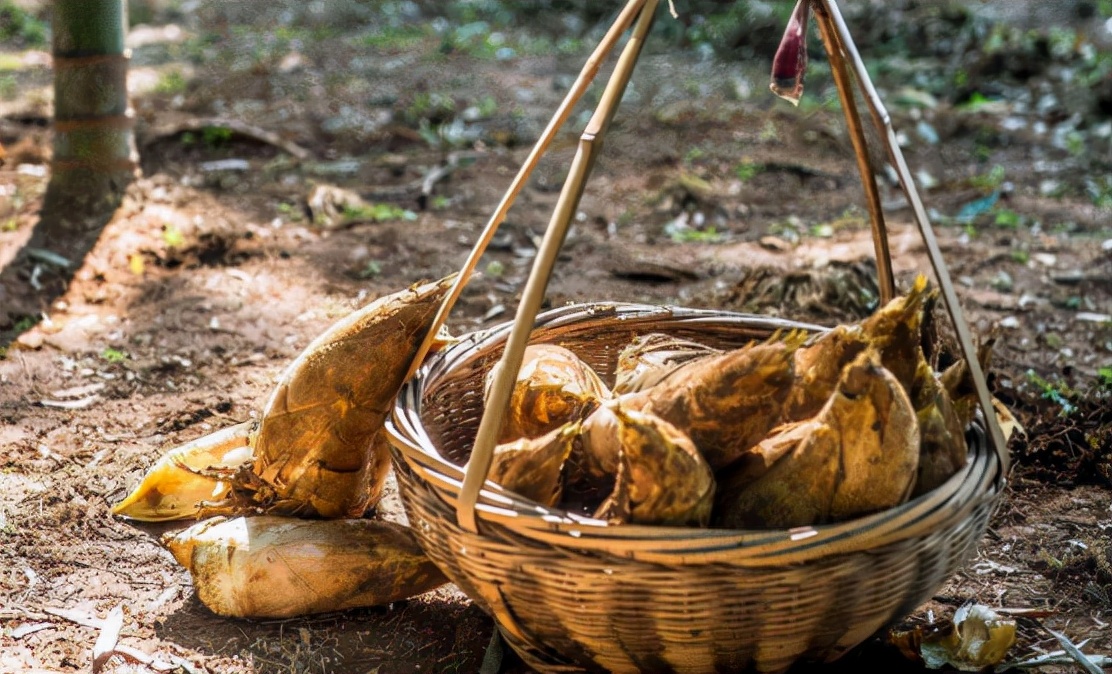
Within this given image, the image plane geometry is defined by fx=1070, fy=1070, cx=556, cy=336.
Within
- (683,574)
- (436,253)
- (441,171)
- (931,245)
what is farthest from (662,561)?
(441,171)

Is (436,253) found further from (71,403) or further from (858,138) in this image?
(858,138)

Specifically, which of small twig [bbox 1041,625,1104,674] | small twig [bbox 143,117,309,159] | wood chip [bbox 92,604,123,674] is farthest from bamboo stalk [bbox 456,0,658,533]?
small twig [bbox 143,117,309,159]

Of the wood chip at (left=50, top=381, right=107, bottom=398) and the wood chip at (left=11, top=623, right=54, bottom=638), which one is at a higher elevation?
the wood chip at (left=11, top=623, right=54, bottom=638)

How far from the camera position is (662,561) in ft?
5.75

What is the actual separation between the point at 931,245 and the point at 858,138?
0.48 m

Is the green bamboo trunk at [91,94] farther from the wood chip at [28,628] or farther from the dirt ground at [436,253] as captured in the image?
A: the wood chip at [28,628]

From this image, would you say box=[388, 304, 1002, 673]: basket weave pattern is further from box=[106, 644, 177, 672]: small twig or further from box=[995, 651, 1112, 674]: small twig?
box=[106, 644, 177, 672]: small twig

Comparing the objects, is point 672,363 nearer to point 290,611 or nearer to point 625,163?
point 290,611

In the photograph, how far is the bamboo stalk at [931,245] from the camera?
199 centimetres

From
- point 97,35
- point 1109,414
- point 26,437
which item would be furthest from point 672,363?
point 97,35

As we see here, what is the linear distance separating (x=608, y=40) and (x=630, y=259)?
293 centimetres

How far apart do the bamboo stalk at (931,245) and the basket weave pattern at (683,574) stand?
76mm

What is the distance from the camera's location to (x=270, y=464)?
8.24 feet

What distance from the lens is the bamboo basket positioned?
5.82 feet
